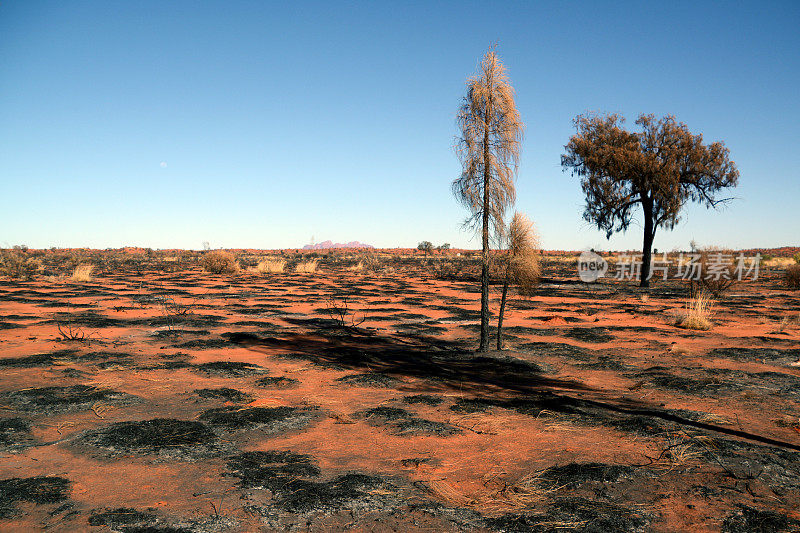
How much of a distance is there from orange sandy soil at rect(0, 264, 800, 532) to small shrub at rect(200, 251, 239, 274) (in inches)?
934

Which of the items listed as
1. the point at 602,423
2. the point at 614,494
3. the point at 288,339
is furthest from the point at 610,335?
the point at 614,494

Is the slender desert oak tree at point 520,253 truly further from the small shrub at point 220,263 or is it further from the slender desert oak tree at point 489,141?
the small shrub at point 220,263

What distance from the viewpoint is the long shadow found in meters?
7.41

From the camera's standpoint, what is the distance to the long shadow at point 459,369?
24.3 feet

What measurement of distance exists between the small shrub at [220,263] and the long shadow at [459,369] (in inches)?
1020

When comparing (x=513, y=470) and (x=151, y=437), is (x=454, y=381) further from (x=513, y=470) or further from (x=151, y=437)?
(x=151, y=437)

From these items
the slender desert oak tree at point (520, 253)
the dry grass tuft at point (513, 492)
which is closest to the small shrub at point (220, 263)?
the slender desert oak tree at point (520, 253)

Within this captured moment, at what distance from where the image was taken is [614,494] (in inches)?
180

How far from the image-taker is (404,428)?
21.5ft

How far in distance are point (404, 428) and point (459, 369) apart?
3891 millimetres

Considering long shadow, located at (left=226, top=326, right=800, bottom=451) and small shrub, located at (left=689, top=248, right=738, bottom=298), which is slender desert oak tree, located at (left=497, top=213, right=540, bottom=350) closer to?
long shadow, located at (left=226, top=326, right=800, bottom=451)

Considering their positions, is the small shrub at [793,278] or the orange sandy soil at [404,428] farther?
the small shrub at [793,278]

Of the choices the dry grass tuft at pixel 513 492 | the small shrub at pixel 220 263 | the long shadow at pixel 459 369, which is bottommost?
the long shadow at pixel 459 369

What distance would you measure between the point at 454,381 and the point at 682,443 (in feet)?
13.9
